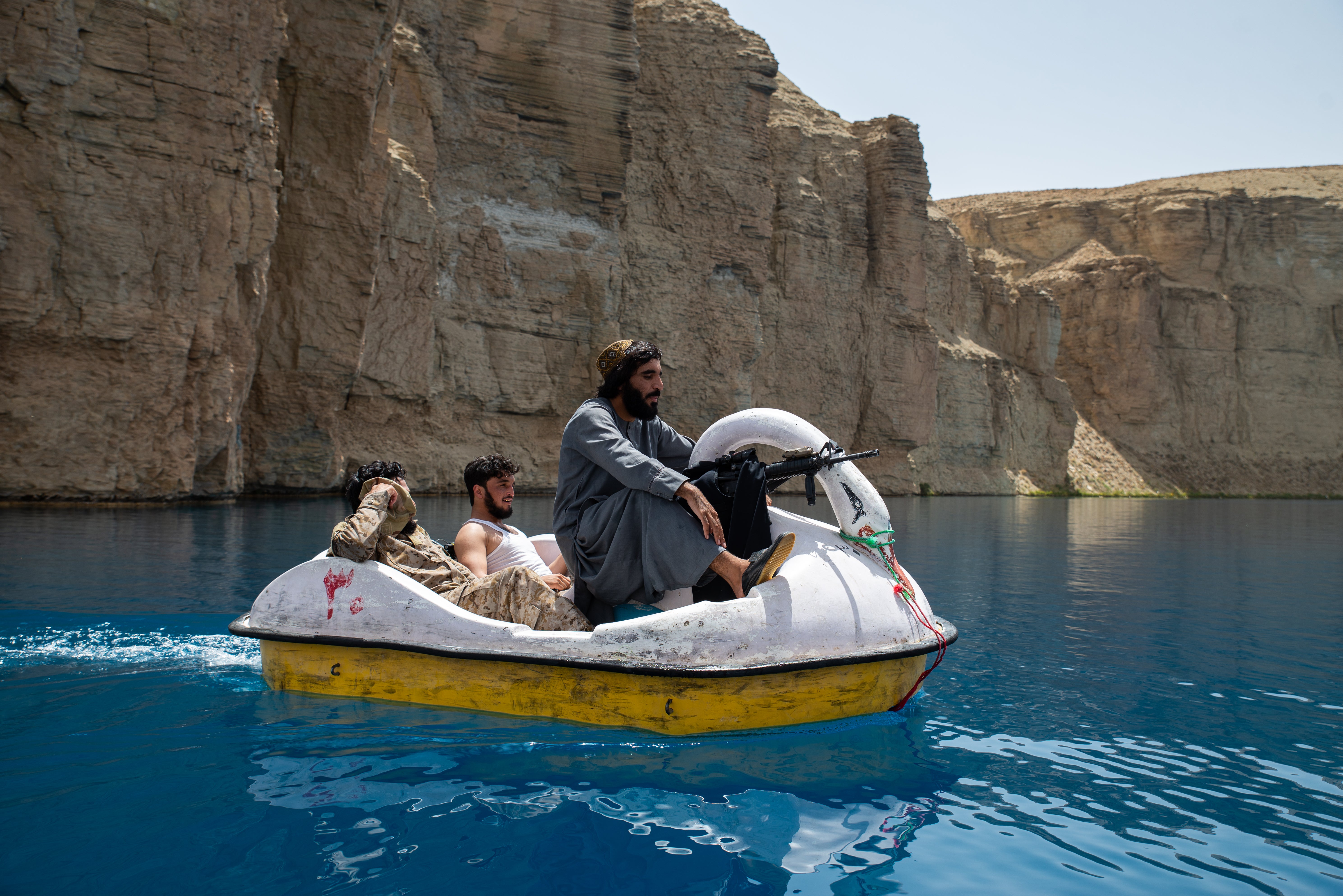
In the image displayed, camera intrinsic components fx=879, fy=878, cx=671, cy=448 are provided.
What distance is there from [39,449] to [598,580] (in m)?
14.7

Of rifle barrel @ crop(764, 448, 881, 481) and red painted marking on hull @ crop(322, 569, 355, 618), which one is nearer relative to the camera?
rifle barrel @ crop(764, 448, 881, 481)

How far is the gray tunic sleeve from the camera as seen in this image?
12.3 ft

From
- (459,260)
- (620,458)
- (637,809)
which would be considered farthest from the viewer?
(459,260)

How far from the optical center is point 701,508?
3734mm

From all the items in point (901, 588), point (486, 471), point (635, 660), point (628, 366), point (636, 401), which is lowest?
point (635, 660)

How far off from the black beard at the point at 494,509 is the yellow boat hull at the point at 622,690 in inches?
39.9

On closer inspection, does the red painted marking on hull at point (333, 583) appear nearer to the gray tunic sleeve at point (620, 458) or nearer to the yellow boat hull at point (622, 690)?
the yellow boat hull at point (622, 690)

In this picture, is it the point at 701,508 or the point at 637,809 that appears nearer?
the point at 637,809

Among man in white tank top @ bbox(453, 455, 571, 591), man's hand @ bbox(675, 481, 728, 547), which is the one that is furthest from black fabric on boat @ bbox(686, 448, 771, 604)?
man in white tank top @ bbox(453, 455, 571, 591)

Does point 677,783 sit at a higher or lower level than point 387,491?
lower

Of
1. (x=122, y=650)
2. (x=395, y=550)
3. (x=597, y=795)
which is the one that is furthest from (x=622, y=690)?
(x=122, y=650)

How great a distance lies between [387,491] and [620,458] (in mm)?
1419

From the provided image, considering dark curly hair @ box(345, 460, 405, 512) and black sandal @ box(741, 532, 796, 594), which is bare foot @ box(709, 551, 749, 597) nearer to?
black sandal @ box(741, 532, 796, 594)

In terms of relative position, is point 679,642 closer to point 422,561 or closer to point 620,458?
point 620,458
